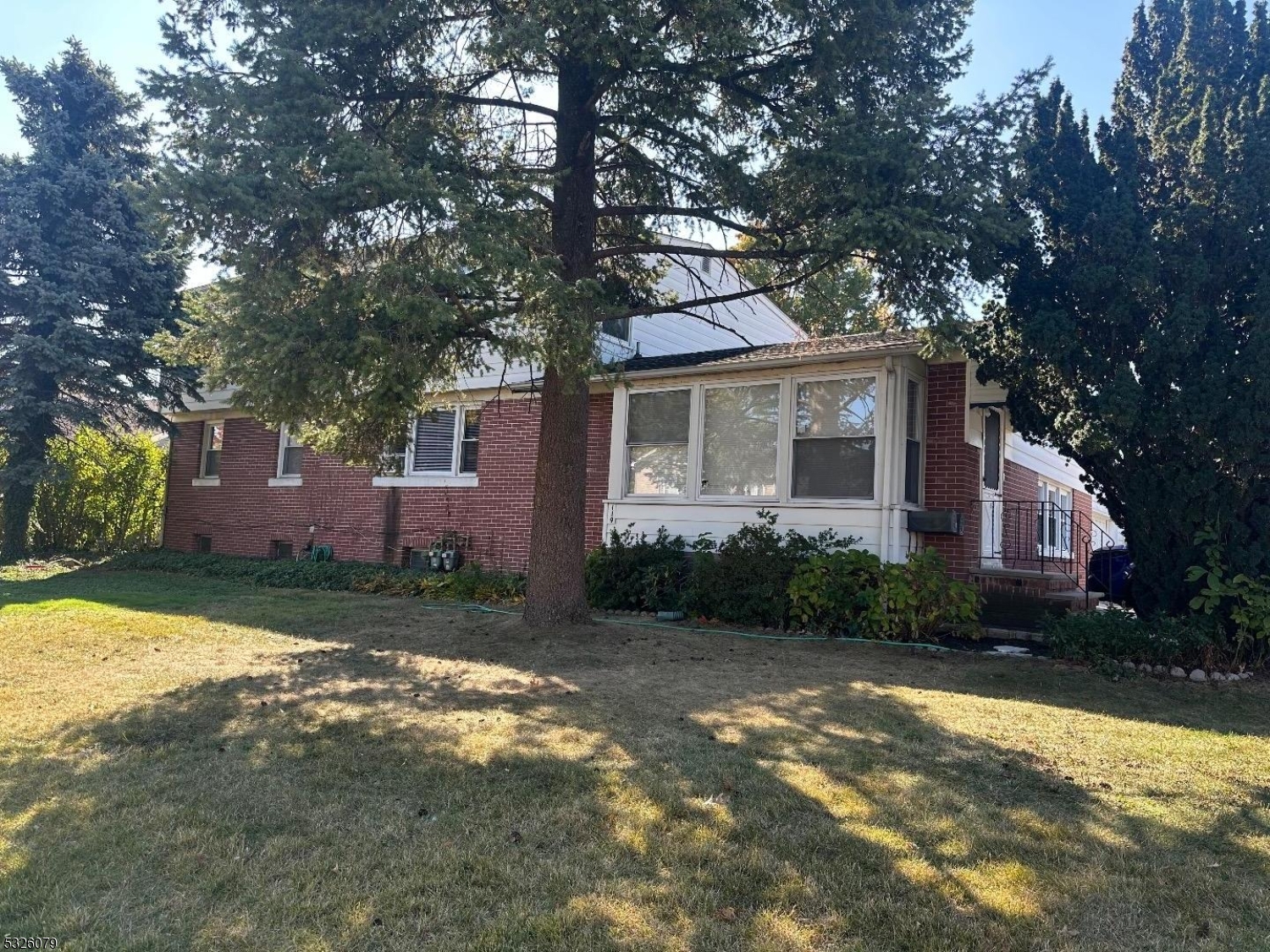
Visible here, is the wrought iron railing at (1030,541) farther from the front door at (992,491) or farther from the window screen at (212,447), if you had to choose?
the window screen at (212,447)

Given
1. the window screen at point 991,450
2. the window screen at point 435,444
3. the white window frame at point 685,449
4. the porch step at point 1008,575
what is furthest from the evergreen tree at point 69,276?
the porch step at point 1008,575

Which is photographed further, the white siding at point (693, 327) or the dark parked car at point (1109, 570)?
the white siding at point (693, 327)

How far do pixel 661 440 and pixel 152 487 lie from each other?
45.0 ft

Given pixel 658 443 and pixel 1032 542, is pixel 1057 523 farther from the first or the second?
pixel 658 443

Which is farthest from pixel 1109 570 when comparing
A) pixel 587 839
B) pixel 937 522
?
pixel 587 839

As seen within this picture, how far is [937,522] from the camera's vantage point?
30.7 ft

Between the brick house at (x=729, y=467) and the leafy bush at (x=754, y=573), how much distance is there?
19.5 inches

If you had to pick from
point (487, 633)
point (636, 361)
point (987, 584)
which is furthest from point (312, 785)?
point (636, 361)

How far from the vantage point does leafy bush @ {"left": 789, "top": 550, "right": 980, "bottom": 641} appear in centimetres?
836

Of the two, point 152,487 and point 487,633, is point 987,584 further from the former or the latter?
point 152,487

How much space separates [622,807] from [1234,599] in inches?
236

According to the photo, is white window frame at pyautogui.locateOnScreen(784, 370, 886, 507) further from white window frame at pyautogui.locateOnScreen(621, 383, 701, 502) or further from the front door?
the front door

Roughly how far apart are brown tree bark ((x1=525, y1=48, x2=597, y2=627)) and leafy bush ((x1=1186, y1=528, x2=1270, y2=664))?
17.5 ft

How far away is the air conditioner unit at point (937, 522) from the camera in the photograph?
9.32 m
